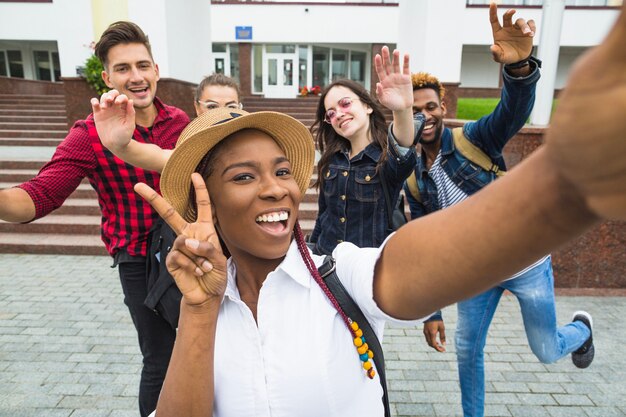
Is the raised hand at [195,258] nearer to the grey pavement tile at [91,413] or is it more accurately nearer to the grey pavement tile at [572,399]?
the grey pavement tile at [91,413]

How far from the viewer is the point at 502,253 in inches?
26.1

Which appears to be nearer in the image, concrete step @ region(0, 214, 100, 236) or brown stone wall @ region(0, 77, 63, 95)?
concrete step @ region(0, 214, 100, 236)

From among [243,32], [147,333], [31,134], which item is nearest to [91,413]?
[147,333]

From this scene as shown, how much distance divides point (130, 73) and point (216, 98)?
81 cm

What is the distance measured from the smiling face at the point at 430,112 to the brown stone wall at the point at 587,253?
2.47 meters

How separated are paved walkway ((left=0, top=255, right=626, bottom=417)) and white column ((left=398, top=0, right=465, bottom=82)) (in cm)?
505

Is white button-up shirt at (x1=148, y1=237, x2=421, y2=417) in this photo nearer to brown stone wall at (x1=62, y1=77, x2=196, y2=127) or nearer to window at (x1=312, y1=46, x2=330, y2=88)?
brown stone wall at (x1=62, y1=77, x2=196, y2=127)

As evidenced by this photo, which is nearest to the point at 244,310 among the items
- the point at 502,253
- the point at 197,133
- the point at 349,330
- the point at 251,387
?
the point at 251,387

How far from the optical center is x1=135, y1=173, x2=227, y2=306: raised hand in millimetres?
1093

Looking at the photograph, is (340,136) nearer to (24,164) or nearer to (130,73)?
(130,73)

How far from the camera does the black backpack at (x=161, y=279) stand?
2.14m

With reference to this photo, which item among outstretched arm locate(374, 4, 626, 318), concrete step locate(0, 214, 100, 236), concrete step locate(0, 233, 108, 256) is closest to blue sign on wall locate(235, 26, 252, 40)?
concrete step locate(0, 214, 100, 236)

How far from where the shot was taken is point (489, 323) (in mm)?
2605

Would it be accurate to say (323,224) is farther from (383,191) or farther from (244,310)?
(244,310)
